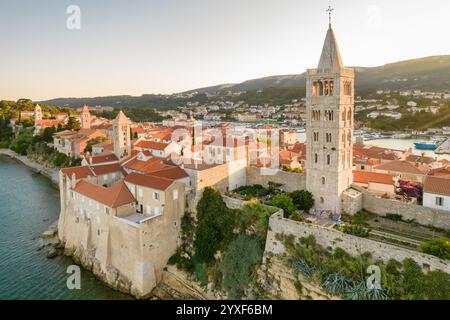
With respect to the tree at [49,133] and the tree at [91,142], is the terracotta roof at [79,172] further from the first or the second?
the tree at [49,133]

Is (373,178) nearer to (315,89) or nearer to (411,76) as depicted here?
(315,89)

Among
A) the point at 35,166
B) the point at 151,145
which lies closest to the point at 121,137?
the point at 151,145

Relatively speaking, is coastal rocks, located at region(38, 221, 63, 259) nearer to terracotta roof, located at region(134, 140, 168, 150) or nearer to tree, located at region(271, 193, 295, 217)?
terracotta roof, located at region(134, 140, 168, 150)

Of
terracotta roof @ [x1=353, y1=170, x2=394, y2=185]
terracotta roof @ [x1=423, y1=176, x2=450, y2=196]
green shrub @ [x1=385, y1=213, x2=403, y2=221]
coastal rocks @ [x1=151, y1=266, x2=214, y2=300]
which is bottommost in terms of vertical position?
coastal rocks @ [x1=151, y1=266, x2=214, y2=300]

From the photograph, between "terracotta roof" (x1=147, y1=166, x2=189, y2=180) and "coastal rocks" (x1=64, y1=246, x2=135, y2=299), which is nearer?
"coastal rocks" (x1=64, y1=246, x2=135, y2=299)

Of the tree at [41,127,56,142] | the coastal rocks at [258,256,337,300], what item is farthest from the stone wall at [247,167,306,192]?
the tree at [41,127,56,142]
